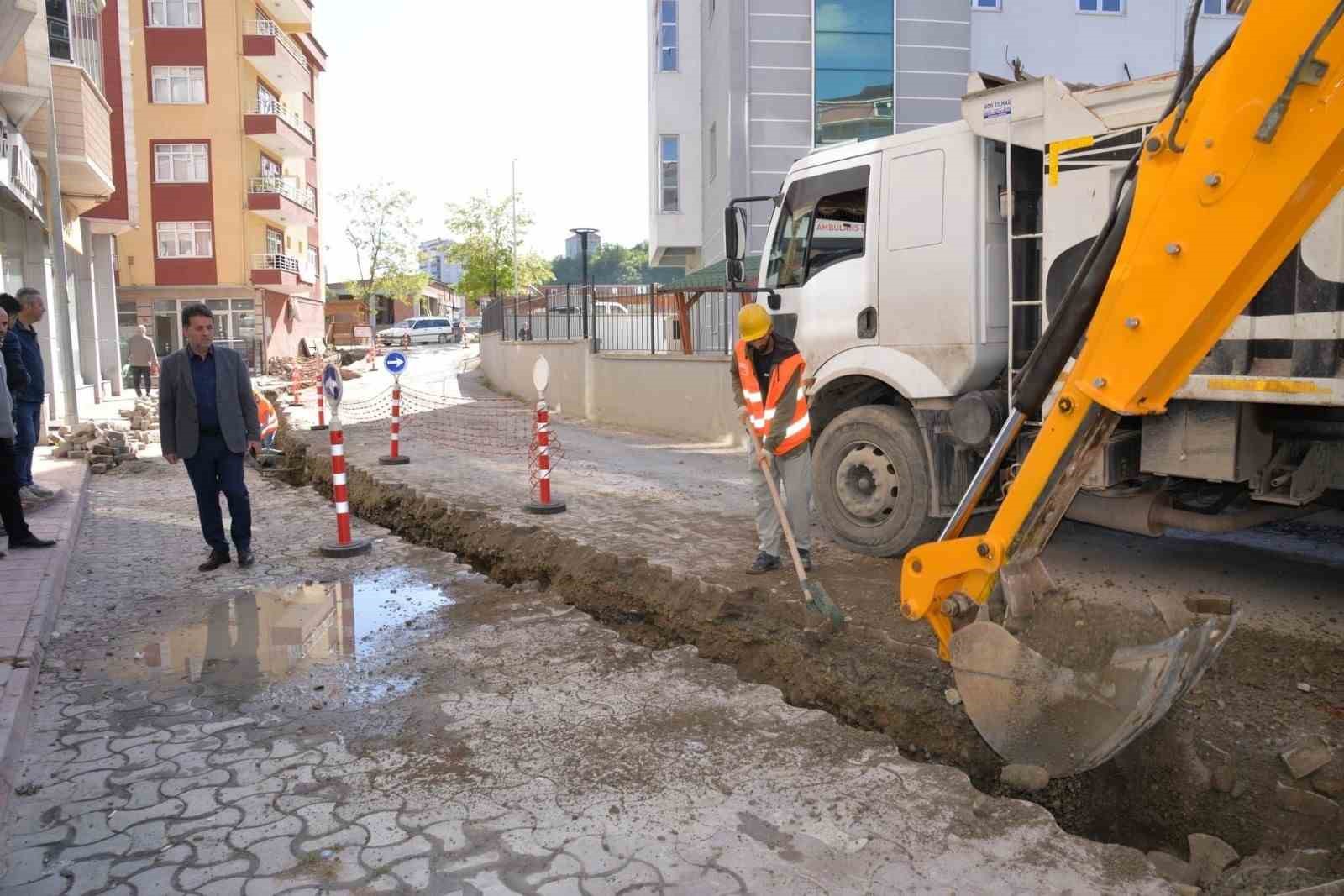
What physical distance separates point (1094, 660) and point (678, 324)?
1334 centimetres

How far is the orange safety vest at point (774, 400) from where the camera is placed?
6375mm

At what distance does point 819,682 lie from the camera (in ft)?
16.2

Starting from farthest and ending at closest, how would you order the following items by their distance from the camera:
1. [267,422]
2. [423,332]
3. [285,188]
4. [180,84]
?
[423,332]
[285,188]
[180,84]
[267,422]

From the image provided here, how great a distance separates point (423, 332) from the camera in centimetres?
5284

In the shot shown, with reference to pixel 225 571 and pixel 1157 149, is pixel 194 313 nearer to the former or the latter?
pixel 225 571

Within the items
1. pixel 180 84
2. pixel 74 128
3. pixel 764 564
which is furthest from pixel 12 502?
pixel 180 84

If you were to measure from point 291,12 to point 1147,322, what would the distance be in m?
48.1

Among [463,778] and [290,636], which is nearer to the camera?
[463,778]

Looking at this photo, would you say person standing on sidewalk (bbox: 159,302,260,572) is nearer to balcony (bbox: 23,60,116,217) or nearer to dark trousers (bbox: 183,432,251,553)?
dark trousers (bbox: 183,432,251,553)

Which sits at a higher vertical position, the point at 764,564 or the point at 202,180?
the point at 202,180

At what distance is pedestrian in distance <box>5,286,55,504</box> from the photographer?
8.77 metres

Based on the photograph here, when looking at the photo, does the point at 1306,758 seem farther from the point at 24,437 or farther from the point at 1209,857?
the point at 24,437

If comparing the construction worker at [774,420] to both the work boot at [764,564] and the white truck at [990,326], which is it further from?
the white truck at [990,326]

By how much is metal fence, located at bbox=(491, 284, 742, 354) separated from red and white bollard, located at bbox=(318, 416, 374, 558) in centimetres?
773
